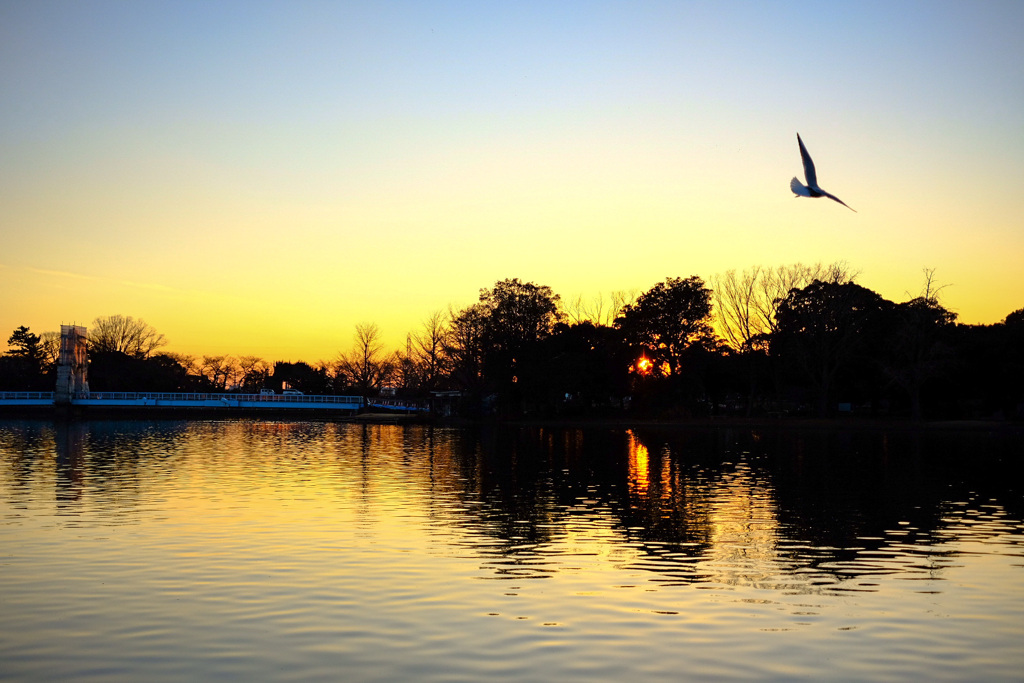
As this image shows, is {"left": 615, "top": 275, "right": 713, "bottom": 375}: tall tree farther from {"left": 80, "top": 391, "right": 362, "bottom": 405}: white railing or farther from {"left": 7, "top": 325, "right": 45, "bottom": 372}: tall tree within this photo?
{"left": 7, "top": 325, "right": 45, "bottom": 372}: tall tree

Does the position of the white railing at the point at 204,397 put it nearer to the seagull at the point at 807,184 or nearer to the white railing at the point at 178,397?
the white railing at the point at 178,397

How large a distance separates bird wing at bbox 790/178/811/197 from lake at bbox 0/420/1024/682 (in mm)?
7915

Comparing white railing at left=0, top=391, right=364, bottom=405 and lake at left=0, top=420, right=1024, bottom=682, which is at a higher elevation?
white railing at left=0, top=391, right=364, bottom=405

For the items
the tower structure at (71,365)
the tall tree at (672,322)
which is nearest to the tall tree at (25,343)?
the tower structure at (71,365)

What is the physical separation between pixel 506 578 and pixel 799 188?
42.4 feet

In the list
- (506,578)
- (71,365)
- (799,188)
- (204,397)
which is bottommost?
(506,578)

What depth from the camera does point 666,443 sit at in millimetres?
56719

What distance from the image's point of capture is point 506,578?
46.6ft

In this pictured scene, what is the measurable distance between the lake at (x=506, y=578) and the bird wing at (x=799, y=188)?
312 inches

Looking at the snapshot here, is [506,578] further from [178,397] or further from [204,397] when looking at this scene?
[204,397]

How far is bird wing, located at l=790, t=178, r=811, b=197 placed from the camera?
2172 cm

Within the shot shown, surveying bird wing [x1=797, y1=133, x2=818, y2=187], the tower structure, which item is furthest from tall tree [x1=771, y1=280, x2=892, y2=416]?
the tower structure

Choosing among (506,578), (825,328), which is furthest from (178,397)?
(506,578)

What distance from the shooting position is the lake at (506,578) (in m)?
9.85
